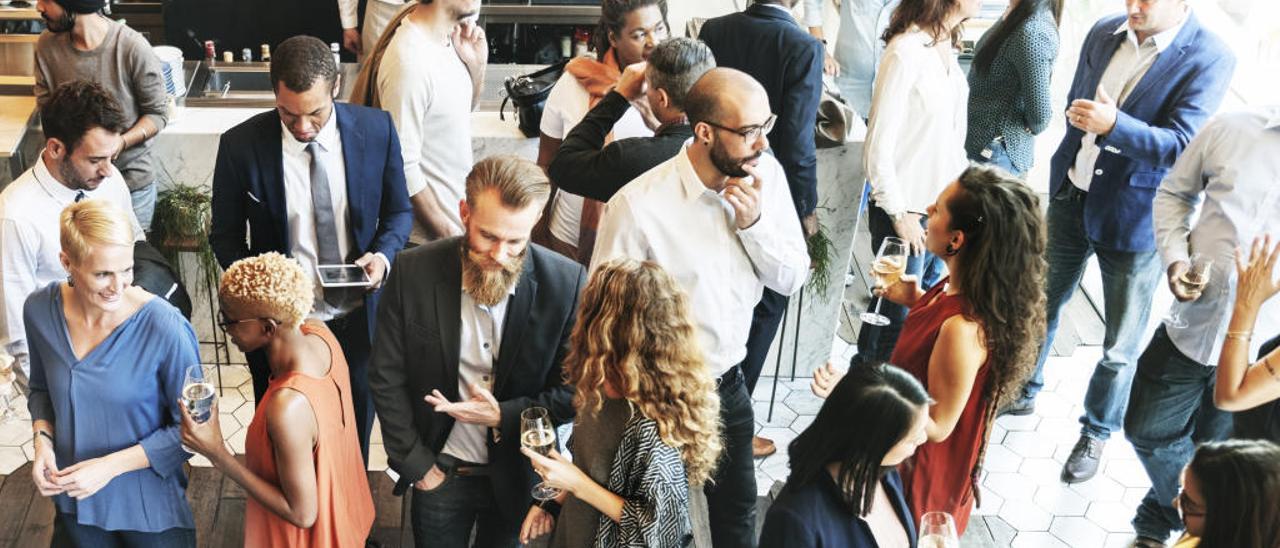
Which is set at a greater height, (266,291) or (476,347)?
(266,291)

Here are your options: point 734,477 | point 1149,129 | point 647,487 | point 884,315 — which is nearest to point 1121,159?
point 1149,129

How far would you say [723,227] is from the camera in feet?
10.3

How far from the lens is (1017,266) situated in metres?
2.94

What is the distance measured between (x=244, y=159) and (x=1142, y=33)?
9.58ft

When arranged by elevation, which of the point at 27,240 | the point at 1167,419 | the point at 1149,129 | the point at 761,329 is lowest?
the point at 1167,419

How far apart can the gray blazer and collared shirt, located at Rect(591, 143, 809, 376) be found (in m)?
Result: 1.61

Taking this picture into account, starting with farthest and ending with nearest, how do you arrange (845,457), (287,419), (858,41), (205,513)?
(858,41)
(205,513)
(287,419)
(845,457)

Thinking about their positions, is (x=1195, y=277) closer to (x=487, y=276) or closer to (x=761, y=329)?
(x=761, y=329)

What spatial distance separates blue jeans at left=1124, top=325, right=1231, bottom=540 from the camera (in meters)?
3.63

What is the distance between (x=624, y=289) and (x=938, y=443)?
1036 millimetres

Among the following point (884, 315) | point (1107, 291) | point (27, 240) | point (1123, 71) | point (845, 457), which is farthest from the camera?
point (884, 315)

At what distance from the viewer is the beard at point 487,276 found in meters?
2.80

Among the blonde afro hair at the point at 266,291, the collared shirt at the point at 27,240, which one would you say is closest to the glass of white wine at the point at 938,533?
the blonde afro hair at the point at 266,291

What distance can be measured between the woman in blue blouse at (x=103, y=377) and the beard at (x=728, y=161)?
1.38m
